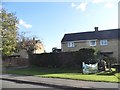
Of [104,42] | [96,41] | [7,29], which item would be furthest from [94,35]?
[7,29]

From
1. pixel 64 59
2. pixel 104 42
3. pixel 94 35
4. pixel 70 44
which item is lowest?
pixel 64 59

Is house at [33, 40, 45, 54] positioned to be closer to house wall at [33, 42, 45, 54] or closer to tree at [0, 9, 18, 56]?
house wall at [33, 42, 45, 54]

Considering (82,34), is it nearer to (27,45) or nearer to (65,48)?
(65,48)

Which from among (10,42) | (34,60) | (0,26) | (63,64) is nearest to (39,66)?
(34,60)

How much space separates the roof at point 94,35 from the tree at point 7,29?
1108 inches

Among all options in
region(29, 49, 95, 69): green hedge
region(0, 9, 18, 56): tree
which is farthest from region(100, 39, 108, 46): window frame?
region(0, 9, 18, 56): tree

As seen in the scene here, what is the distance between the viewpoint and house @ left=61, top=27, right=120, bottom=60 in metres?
55.1

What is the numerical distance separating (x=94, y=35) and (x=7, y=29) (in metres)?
30.8

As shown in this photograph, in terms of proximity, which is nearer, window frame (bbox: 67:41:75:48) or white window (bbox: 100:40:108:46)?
white window (bbox: 100:40:108:46)

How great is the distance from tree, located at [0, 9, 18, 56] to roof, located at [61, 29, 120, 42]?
92.3 ft

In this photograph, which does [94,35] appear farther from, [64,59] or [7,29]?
[7,29]

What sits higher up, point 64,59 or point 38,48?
point 38,48

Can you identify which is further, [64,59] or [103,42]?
[103,42]

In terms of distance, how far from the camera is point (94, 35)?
5900cm
